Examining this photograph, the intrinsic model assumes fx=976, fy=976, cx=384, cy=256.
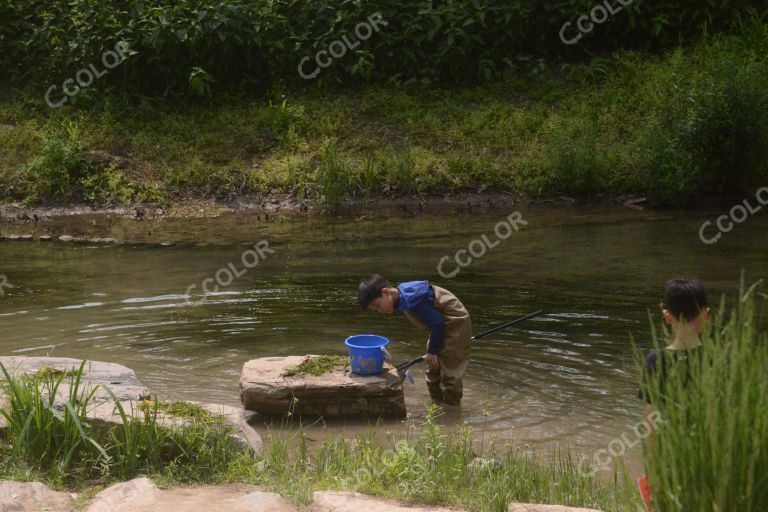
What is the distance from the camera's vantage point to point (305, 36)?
18.9 meters

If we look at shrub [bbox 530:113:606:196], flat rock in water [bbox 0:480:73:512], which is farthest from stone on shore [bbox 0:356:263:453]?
shrub [bbox 530:113:606:196]

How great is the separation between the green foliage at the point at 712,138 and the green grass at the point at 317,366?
878cm

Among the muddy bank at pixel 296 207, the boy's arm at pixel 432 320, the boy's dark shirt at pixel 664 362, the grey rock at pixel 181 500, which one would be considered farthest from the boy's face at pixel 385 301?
the muddy bank at pixel 296 207

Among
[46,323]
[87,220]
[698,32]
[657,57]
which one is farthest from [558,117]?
[46,323]

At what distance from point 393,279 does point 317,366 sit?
12.5ft

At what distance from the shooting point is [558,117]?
17.3 meters

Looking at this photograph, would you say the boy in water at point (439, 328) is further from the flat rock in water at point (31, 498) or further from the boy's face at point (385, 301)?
the flat rock in water at point (31, 498)

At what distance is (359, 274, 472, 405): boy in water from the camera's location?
7598 millimetres

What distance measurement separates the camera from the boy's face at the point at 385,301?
24.3 ft

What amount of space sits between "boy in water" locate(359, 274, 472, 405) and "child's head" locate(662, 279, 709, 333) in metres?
2.93

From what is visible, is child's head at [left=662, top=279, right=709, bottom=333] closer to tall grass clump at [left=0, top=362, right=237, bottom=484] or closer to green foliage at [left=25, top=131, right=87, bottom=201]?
tall grass clump at [left=0, top=362, right=237, bottom=484]

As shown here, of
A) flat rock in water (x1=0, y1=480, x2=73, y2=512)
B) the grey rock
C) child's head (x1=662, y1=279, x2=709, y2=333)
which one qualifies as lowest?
the grey rock

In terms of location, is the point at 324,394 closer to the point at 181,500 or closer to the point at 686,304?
the point at 181,500

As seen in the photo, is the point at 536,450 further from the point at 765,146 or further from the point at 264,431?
the point at 765,146
